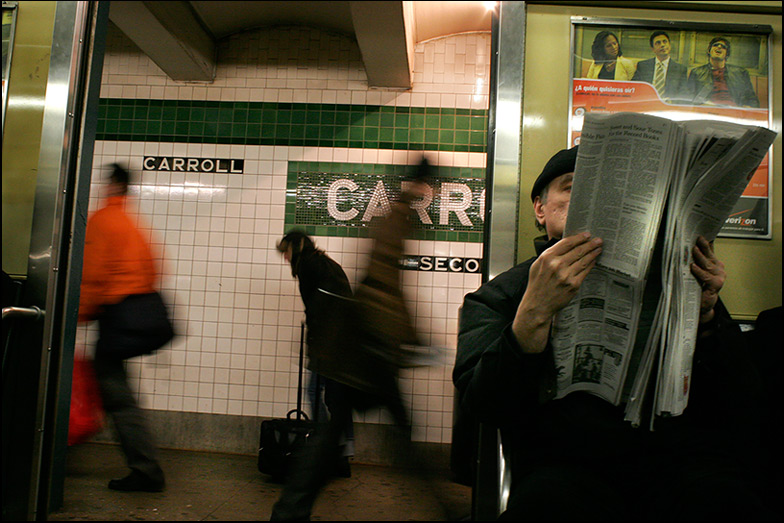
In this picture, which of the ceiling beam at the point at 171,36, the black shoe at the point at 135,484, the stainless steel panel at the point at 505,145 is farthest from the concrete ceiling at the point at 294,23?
the black shoe at the point at 135,484

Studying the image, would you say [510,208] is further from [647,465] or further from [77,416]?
[77,416]

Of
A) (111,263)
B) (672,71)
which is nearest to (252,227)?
(111,263)

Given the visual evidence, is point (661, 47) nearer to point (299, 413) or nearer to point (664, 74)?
point (664, 74)

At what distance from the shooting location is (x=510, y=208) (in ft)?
5.05

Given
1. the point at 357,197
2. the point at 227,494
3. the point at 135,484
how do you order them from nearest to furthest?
the point at 135,484 → the point at 227,494 → the point at 357,197

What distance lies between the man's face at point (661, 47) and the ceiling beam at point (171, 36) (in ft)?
9.50

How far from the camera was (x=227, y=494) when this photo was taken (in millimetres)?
2930

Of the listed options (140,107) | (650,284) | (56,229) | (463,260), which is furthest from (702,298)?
(140,107)

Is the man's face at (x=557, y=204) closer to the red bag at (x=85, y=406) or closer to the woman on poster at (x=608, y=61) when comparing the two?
the woman on poster at (x=608, y=61)

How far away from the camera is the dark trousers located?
2.45m

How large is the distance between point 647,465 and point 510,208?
30.0 inches

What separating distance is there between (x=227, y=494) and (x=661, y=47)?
2911mm

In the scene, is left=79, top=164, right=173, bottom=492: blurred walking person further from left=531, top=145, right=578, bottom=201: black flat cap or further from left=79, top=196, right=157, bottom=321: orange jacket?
left=531, top=145, right=578, bottom=201: black flat cap

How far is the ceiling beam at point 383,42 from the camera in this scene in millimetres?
3096
